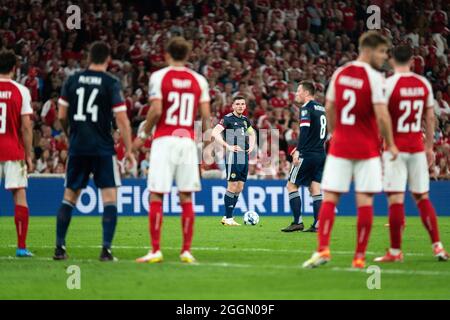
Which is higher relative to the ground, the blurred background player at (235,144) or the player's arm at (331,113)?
the player's arm at (331,113)

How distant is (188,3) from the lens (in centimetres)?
3070

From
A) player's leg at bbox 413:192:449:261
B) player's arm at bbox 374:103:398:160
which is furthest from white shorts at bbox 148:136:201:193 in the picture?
player's leg at bbox 413:192:449:261

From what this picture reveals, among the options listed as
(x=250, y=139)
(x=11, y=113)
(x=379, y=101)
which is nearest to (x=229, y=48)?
(x=250, y=139)

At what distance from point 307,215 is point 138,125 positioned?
5.24m

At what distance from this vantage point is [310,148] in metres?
Result: 17.9

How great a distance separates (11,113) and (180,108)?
8.76ft

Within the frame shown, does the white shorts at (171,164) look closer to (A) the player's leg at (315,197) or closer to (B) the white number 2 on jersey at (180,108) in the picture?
(B) the white number 2 on jersey at (180,108)

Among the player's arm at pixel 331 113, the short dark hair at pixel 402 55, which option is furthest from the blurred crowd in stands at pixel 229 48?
the player's arm at pixel 331 113

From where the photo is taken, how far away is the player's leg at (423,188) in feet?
39.7

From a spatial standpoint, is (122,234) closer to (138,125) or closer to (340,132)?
(340,132)

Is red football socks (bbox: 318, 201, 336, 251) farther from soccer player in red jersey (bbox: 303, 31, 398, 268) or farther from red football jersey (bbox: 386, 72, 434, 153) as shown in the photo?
red football jersey (bbox: 386, 72, 434, 153)

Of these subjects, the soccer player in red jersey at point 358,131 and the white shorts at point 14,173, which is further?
the white shorts at point 14,173

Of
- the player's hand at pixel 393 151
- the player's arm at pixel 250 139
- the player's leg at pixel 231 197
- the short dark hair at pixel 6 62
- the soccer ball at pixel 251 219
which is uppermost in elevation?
the short dark hair at pixel 6 62

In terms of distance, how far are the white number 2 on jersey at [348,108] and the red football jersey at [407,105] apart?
1134mm
